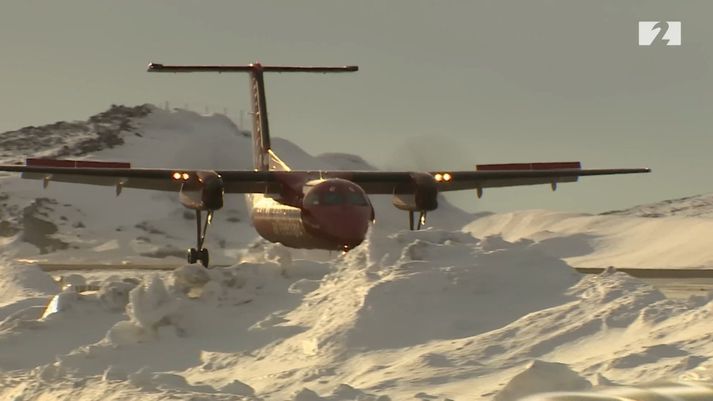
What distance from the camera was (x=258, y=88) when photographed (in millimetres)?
43969

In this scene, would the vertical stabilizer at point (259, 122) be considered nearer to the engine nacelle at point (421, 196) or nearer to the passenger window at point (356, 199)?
the engine nacelle at point (421, 196)

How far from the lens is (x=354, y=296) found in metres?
15.0

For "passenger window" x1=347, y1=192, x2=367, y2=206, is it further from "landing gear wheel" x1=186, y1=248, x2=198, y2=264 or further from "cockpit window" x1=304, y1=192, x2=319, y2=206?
"landing gear wheel" x1=186, y1=248, x2=198, y2=264

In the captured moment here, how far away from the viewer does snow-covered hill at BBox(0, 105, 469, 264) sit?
4577 inches

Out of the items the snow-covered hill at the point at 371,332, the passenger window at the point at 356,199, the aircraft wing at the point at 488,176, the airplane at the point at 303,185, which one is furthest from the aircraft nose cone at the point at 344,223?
the snow-covered hill at the point at 371,332

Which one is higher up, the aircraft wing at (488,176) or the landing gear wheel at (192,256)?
the aircraft wing at (488,176)

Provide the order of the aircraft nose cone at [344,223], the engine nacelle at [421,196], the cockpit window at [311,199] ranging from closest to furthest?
1. the aircraft nose cone at [344,223]
2. the cockpit window at [311,199]
3. the engine nacelle at [421,196]

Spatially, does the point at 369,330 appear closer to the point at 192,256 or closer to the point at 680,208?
the point at 192,256

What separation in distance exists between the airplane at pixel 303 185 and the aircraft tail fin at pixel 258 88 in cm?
8

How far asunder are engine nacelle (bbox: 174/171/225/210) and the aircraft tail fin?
9.32 metres

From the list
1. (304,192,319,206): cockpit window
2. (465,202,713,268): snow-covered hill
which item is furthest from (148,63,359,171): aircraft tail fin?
(465,202,713,268): snow-covered hill

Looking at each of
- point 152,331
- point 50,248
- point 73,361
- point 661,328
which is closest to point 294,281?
point 152,331

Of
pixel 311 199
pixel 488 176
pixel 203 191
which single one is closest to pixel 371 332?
pixel 311 199

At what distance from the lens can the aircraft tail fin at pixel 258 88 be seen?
1587 inches
